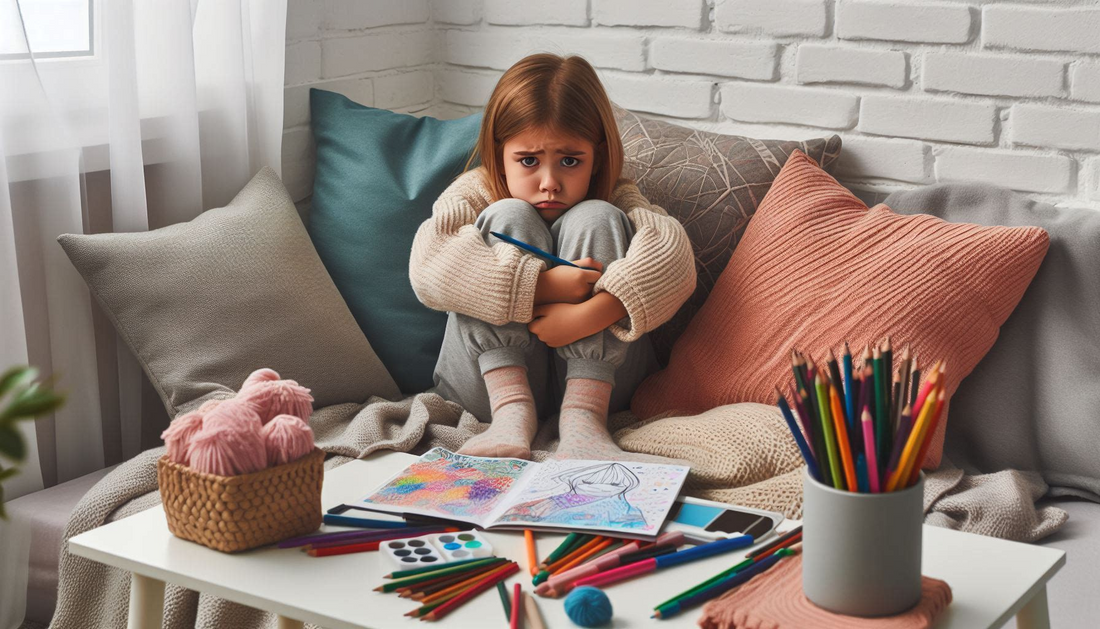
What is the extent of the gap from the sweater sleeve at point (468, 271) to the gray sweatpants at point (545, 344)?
35mm

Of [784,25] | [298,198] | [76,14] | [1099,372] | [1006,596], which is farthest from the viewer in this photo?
[298,198]

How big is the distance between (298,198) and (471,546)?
1.16m

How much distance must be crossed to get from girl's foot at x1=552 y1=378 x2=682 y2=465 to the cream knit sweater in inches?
3.4

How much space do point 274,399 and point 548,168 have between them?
0.70 meters

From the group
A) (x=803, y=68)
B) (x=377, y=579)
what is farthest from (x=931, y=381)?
(x=803, y=68)

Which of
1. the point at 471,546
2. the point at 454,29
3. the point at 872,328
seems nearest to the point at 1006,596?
the point at 471,546

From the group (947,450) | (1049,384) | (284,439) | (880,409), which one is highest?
(880,409)

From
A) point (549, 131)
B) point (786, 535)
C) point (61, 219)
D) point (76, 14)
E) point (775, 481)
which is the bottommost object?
point (775, 481)

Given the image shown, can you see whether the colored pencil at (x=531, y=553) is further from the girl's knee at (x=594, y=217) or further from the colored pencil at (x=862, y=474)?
the girl's knee at (x=594, y=217)

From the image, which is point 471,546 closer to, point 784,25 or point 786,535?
point 786,535

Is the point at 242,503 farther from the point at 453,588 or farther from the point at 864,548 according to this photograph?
the point at 864,548

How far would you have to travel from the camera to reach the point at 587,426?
136 centimetres

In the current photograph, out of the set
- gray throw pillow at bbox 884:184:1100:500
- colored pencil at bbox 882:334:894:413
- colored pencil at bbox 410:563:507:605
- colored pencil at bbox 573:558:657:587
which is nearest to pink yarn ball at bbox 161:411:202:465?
colored pencil at bbox 410:563:507:605

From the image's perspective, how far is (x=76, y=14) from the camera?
57.0 inches
